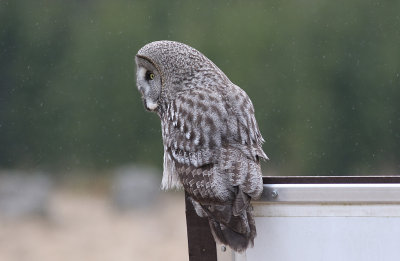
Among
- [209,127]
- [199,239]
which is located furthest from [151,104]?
[199,239]

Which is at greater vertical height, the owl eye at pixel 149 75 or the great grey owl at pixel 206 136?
the owl eye at pixel 149 75

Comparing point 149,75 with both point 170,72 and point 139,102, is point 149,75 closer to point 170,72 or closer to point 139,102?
point 170,72

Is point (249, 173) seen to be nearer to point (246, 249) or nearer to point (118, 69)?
point (246, 249)

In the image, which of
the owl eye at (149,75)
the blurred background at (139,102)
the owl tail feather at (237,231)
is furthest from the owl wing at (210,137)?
the blurred background at (139,102)

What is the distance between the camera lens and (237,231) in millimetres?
2326

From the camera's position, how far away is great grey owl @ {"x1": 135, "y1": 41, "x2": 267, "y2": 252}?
7.88 ft

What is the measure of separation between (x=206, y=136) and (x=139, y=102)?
28.4 ft

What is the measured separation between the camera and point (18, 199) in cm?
1253

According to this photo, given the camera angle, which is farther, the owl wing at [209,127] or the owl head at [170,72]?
the owl head at [170,72]

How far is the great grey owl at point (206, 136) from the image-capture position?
240 cm

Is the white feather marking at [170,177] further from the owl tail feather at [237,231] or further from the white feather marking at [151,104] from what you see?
the owl tail feather at [237,231]

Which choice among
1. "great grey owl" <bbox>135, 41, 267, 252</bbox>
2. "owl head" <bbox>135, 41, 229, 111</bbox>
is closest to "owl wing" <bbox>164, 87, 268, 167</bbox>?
"great grey owl" <bbox>135, 41, 267, 252</bbox>

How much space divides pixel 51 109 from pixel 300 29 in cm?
374

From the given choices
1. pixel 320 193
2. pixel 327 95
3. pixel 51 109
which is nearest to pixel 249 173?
pixel 320 193
